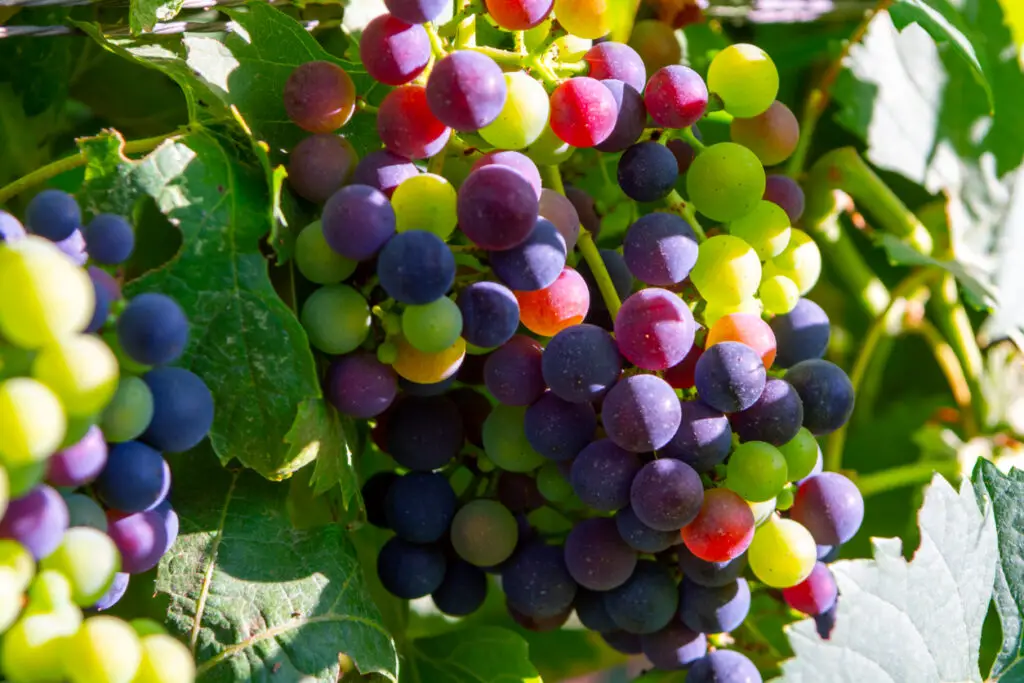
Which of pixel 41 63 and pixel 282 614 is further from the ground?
pixel 41 63

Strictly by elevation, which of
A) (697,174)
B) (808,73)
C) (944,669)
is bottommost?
(944,669)

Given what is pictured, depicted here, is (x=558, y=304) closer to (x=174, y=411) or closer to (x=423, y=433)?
(x=423, y=433)

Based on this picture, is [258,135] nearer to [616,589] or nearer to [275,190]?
[275,190]

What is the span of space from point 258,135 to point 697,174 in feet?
1.01

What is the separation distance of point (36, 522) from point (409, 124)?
32 cm

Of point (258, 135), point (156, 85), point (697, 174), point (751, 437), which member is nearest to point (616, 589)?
point (751, 437)

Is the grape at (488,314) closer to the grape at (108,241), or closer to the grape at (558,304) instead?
the grape at (558,304)

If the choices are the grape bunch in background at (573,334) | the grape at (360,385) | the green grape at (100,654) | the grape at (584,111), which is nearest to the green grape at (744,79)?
the grape bunch in background at (573,334)

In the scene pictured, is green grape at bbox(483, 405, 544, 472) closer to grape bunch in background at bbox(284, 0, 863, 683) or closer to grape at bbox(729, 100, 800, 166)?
grape bunch in background at bbox(284, 0, 863, 683)

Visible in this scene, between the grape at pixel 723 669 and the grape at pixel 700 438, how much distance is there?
17cm

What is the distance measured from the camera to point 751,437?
674mm

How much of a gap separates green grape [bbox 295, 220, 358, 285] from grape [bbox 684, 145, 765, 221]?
0.83 feet

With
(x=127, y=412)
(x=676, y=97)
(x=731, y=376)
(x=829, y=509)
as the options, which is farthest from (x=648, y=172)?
(x=127, y=412)

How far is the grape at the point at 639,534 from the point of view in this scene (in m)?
0.66
